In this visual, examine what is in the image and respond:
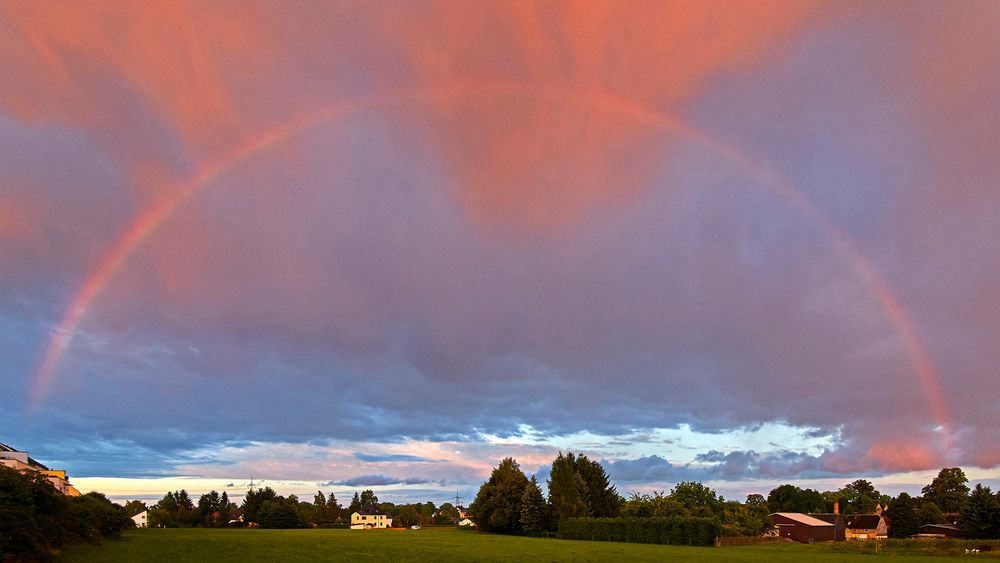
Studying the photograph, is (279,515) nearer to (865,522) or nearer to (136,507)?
(136,507)

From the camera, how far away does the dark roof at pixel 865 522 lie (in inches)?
5222

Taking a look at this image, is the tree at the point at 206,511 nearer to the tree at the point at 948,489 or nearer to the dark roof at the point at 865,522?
the dark roof at the point at 865,522

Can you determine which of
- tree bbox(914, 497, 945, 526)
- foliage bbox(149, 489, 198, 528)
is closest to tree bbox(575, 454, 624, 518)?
tree bbox(914, 497, 945, 526)

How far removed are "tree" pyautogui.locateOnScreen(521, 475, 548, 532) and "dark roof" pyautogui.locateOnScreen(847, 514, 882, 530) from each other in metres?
77.5

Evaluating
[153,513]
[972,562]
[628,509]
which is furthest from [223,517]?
[972,562]

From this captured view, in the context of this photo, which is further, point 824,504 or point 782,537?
point 824,504

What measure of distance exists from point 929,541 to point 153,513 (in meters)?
192

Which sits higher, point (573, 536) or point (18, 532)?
point (18, 532)

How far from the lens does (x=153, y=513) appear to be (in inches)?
7362

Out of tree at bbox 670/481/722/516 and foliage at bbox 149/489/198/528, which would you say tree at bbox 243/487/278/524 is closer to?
foliage at bbox 149/489/198/528

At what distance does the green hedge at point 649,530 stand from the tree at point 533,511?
20.9 ft

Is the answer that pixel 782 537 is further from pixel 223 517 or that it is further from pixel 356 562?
pixel 223 517

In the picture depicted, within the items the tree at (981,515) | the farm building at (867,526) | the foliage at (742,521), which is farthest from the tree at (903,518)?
the foliage at (742,521)

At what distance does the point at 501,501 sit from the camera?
100875mm
